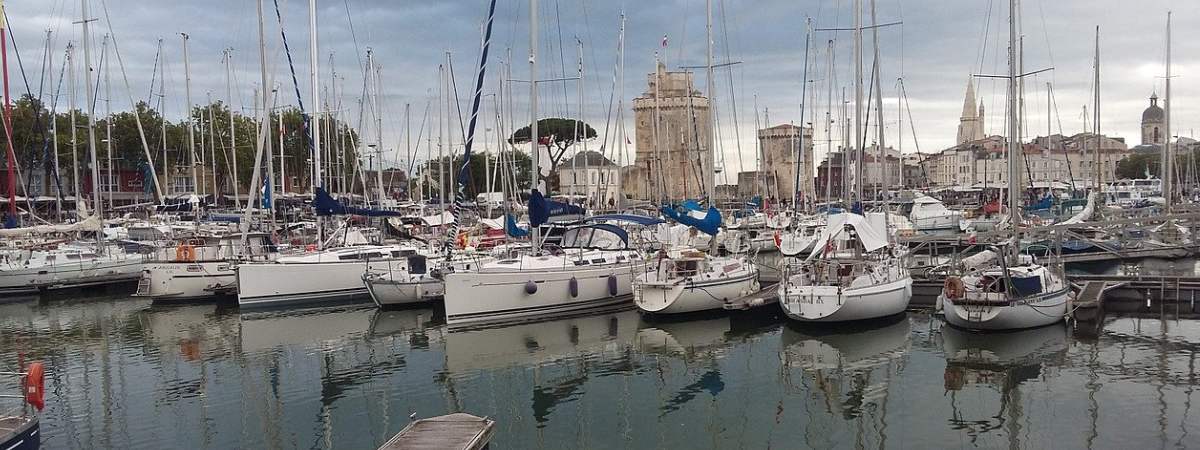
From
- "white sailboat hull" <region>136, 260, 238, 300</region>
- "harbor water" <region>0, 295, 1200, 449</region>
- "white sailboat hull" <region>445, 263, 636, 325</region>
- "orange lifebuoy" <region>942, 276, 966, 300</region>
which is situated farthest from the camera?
"white sailboat hull" <region>136, 260, 238, 300</region>

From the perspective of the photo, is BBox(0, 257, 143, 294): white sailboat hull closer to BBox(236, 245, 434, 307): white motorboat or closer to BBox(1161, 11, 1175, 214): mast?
BBox(236, 245, 434, 307): white motorboat

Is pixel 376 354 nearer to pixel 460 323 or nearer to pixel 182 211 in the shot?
pixel 460 323

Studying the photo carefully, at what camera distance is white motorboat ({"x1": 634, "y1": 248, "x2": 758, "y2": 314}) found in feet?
81.3

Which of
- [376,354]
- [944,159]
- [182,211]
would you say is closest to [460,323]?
[376,354]

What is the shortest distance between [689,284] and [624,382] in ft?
21.1

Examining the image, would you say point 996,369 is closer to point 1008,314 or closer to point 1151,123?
point 1008,314

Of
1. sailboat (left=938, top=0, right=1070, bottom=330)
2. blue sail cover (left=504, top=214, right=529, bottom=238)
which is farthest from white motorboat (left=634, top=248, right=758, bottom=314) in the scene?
sailboat (left=938, top=0, right=1070, bottom=330)

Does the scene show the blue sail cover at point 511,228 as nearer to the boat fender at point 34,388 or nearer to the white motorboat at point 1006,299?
the white motorboat at point 1006,299

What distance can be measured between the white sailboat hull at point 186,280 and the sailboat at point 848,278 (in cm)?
1824

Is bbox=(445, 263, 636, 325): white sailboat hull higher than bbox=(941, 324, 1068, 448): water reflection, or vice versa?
bbox=(445, 263, 636, 325): white sailboat hull

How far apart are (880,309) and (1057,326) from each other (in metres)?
4.21

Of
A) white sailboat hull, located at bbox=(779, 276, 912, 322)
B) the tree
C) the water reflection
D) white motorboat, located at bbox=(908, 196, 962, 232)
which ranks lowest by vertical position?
the water reflection

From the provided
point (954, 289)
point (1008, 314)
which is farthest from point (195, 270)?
point (1008, 314)

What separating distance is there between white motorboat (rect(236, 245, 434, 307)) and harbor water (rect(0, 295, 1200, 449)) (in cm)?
184
